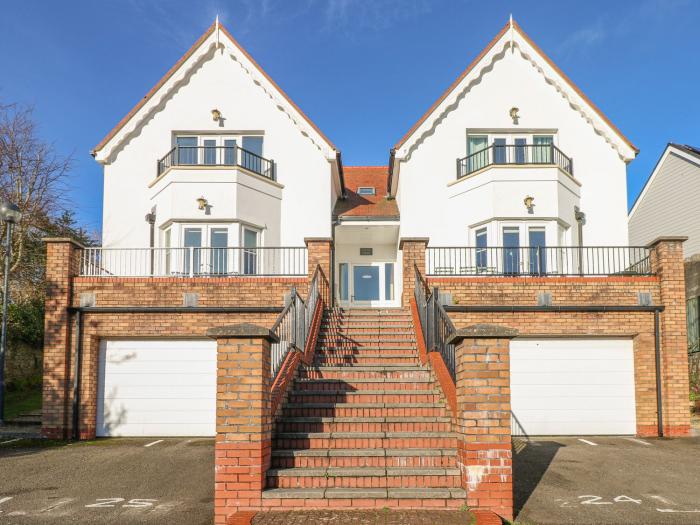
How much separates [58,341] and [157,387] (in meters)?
2.15

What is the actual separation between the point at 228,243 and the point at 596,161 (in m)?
9.94

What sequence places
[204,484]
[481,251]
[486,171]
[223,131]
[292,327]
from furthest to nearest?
1. [223,131]
2. [486,171]
3. [481,251]
4. [292,327]
5. [204,484]

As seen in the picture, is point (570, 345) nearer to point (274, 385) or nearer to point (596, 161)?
point (596, 161)

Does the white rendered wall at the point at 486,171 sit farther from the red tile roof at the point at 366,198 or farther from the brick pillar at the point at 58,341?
the brick pillar at the point at 58,341

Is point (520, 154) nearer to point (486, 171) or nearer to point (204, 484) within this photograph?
point (486, 171)

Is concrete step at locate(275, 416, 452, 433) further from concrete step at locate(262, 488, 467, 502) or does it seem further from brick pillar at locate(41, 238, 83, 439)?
brick pillar at locate(41, 238, 83, 439)

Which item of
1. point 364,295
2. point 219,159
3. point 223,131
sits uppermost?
point 223,131

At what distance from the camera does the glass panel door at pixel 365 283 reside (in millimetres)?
17641

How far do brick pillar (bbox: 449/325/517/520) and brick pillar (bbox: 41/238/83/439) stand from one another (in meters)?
9.00

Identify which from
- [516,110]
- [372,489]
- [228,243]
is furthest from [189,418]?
[516,110]

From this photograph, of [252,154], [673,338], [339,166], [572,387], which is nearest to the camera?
[673,338]

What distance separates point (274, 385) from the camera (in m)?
6.87

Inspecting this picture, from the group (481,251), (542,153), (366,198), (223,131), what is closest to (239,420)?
(481,251)

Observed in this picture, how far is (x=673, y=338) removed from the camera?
11.7 metres
